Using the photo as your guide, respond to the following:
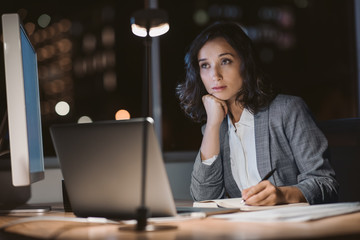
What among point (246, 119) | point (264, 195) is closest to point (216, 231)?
point (264, 195)

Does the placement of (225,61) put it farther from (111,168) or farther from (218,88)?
(111,168)

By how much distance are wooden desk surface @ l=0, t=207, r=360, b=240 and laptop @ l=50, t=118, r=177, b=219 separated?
0.19 ft

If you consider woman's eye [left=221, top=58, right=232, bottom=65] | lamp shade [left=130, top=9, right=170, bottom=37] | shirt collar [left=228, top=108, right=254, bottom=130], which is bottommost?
shirt collar [left=228, top=108, right=254, bottom=130]

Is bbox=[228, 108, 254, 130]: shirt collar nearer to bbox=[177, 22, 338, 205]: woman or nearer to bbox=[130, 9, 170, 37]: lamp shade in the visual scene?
bbox=[177, 22, 338, 205]: woman

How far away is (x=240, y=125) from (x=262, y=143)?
0.19 m

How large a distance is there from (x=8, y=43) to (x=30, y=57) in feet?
0.85

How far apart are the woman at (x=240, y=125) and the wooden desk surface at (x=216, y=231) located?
0.63 m

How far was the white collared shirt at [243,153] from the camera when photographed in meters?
1.81

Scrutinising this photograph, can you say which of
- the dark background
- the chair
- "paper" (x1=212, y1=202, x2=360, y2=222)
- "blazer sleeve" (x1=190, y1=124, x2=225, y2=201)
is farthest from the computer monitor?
the chair

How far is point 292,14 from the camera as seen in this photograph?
345 cm

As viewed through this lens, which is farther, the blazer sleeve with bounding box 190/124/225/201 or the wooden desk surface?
the blazer sleeve with bounding box 190/124/225/201

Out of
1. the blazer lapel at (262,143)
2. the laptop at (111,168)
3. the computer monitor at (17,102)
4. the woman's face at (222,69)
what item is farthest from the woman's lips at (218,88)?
the laptop at (111,168)

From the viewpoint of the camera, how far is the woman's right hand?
1.90 m

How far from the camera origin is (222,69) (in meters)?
1.93
